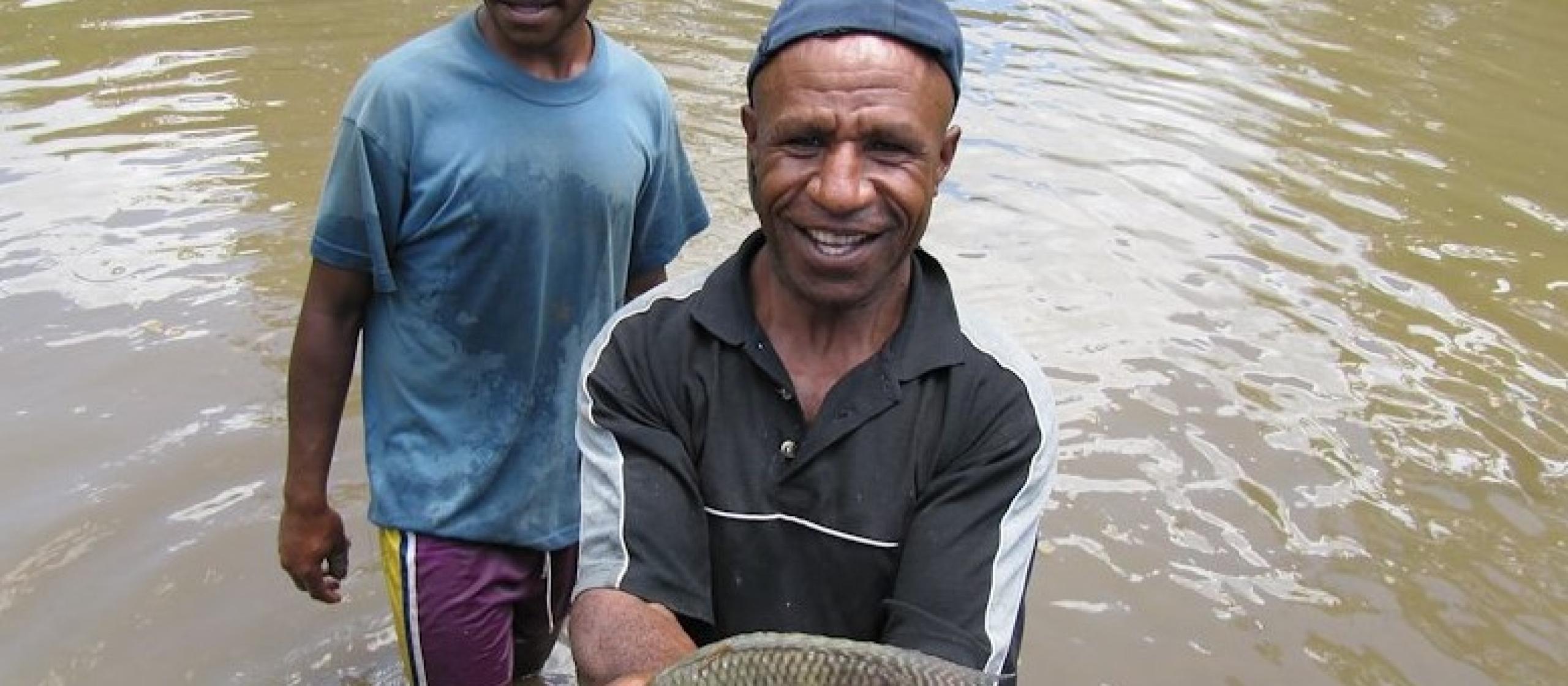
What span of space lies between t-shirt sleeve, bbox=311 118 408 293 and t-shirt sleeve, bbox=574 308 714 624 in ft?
2.16

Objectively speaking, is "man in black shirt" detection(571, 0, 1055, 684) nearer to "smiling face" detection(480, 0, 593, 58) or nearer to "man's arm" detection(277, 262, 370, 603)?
"smiling face" detection(480, 0, 593, 58)

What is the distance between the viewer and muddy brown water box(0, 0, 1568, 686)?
3.98 m

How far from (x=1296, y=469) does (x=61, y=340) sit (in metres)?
4.12

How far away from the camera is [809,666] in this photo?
1.69m

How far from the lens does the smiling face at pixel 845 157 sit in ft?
6.46

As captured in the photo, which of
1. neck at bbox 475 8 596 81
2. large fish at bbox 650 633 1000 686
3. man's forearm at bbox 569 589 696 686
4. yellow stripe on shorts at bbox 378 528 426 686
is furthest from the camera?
yellow stripe on shorts at bbox 378 528 426 686

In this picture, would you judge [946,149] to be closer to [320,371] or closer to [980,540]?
[980,540]

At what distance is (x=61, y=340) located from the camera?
5.04 m

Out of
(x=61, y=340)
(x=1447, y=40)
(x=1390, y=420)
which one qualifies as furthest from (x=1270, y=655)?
(x=1447, y=40)

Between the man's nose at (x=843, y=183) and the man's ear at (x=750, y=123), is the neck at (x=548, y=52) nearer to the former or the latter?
the man's ear at (x=750, y=123)

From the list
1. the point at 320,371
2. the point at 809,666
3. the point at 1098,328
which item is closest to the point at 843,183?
the point at 809,666

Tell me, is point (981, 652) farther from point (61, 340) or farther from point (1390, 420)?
point (61, 340)

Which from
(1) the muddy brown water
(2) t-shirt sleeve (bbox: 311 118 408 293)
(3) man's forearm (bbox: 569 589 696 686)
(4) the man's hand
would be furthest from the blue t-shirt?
(1) the muddy brown water

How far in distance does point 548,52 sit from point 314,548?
1.07 m
